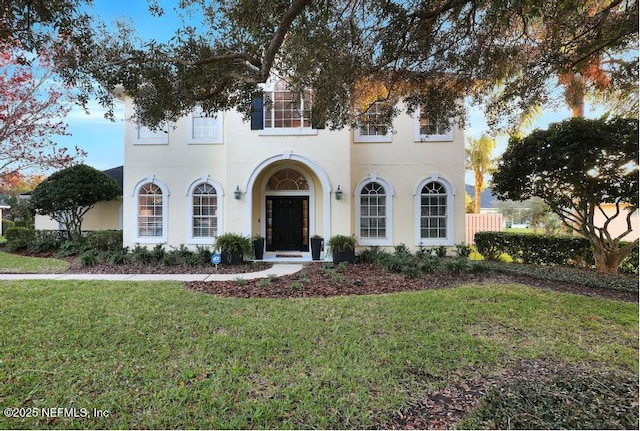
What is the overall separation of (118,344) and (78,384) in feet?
3.25

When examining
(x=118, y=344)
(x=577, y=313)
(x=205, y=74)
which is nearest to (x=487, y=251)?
(x=577, y=313)

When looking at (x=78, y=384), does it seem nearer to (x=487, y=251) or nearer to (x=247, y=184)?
(x=247, y=184)

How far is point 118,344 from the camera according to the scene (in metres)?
4.33

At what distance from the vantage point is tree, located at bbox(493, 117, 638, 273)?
754 centimetres

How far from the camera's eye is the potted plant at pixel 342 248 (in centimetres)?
1084

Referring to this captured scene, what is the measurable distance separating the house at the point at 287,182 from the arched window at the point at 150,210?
0.04 meters

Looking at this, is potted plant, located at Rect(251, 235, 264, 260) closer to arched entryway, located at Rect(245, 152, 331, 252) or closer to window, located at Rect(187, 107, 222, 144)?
arched entryway, located at Rect(245, 152, 331, 252)

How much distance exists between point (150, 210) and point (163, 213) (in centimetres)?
58

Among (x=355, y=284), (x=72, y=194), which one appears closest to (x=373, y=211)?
(x=355, y=284)

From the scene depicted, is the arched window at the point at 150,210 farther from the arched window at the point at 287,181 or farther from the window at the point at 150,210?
the arched window at the point at 287,181

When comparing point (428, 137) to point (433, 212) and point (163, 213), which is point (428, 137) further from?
point (163, 213)

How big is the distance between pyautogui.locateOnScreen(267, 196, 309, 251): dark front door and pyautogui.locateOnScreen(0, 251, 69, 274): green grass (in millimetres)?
6631

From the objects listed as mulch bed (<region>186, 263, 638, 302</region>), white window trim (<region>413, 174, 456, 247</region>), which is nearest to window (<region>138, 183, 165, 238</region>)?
mulch bed (<region>186, 263, 638, 302</region>)

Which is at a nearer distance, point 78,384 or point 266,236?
A: point 78,384
